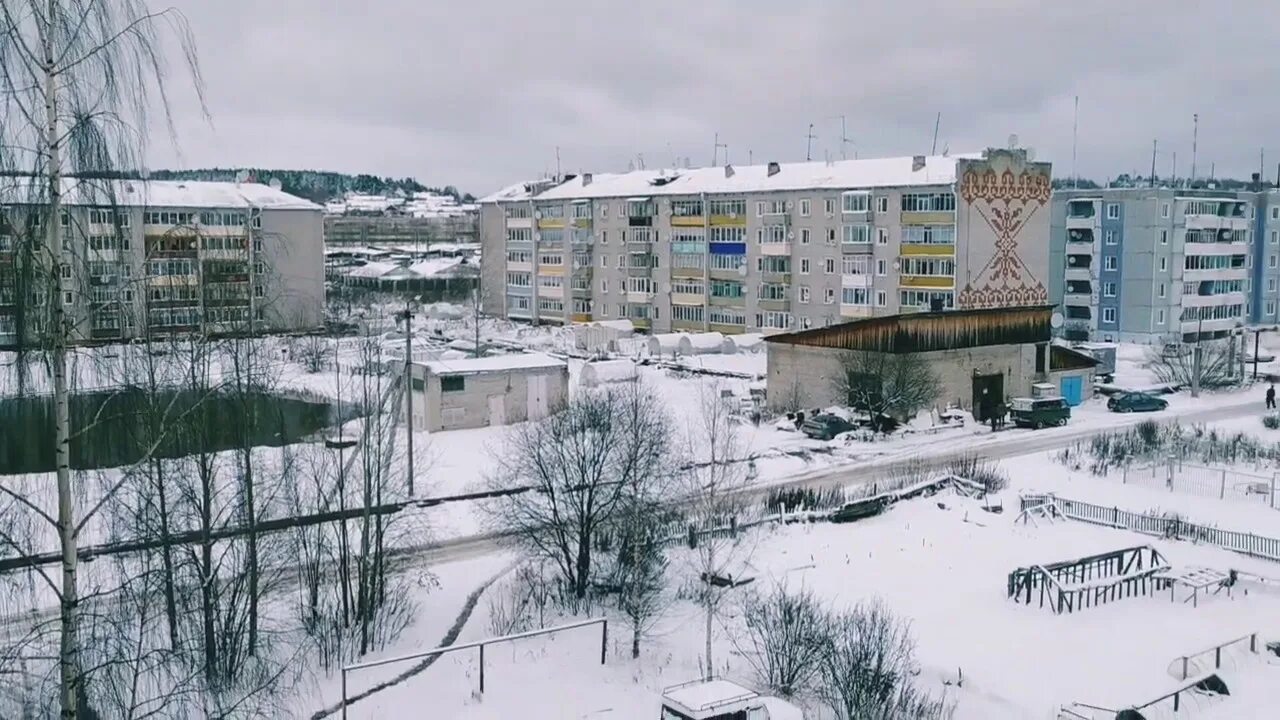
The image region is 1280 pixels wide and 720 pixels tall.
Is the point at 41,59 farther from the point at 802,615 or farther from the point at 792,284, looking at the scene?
the point at 792,284

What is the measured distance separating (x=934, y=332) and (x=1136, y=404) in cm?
791

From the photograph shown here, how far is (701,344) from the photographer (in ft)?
168

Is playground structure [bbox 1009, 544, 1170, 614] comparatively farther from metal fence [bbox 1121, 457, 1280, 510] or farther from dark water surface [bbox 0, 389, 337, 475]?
dark water surface [bbox 0, 389, 337, 475]

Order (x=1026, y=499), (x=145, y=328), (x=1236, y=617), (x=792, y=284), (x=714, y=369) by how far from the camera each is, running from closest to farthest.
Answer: (x=145, y=328), (x=1236, y=617), (x=1026, y=499), (x=714, y=369), (x=792, y=284)

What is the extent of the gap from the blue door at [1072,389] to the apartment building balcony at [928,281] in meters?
7.61

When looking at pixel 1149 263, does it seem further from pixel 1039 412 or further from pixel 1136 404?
pixel 1039 412

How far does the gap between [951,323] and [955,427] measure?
340cm

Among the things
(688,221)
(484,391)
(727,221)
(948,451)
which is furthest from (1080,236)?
(484,391)

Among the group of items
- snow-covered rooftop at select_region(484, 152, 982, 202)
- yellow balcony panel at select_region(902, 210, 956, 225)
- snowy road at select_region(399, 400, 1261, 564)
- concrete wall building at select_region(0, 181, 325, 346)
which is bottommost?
snowy road at select_region(399, 400, 1261, 564)

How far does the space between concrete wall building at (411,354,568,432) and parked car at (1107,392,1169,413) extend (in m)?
18.3

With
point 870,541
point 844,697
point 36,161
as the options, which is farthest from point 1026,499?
point 36,161

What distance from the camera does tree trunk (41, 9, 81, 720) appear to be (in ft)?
22.7

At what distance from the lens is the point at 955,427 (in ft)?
113

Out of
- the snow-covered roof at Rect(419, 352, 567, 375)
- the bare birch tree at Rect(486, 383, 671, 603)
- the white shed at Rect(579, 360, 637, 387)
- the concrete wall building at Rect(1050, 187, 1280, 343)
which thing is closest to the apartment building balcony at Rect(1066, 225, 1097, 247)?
the concrete wall building at Rect(1050, 187, 1280, 343)
